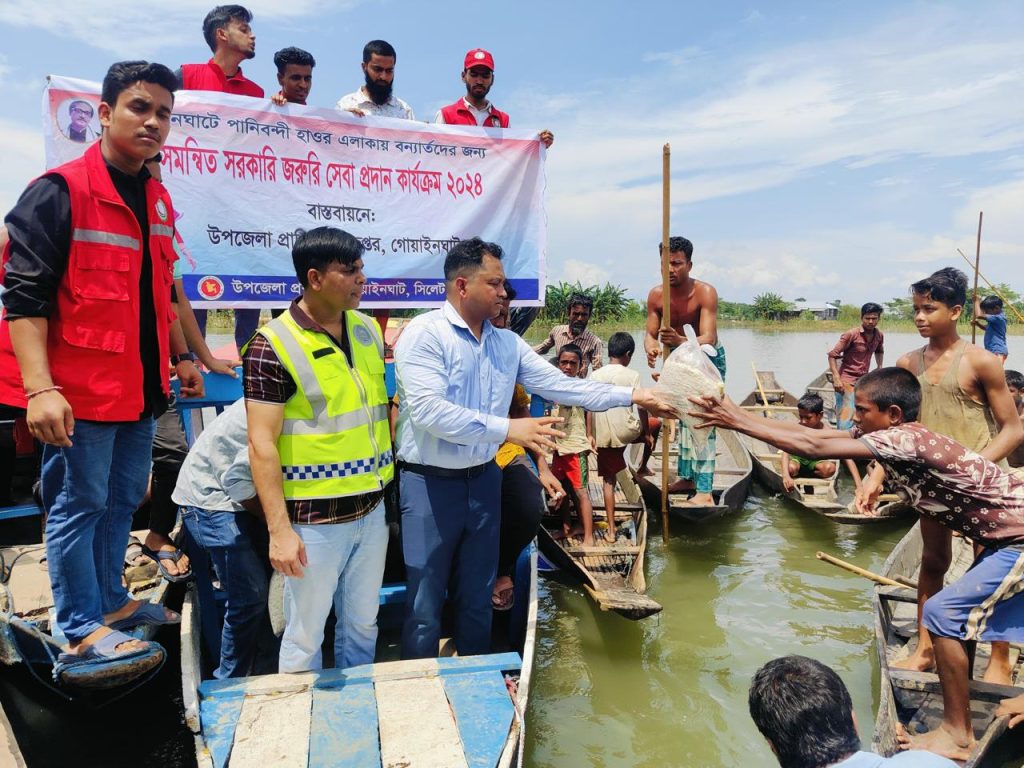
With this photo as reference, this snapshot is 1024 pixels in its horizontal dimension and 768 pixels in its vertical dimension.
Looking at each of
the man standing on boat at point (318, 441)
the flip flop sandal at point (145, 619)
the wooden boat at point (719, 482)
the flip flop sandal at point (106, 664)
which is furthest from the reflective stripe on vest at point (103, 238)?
the wooden boat at point (719, 482)

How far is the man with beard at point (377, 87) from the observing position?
16.4ft

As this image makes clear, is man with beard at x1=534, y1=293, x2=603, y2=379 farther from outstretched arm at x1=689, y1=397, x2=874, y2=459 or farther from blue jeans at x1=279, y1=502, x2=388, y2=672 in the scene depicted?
blue jeans at x1=279, y1=502, x2=388, y2=672

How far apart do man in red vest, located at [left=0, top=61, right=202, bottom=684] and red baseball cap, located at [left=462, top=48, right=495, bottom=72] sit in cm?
292

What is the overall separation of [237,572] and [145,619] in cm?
50

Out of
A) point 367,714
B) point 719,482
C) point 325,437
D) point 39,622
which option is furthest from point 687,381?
point 719,482

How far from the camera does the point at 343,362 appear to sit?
103 inches

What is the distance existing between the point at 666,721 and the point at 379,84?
4632mm

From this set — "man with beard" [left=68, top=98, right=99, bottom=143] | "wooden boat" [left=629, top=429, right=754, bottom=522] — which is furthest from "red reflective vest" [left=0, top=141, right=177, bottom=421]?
"wooden boat" [left=629, top=429, right=754, bottom=522]

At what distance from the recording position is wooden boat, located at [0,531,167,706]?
294 cm

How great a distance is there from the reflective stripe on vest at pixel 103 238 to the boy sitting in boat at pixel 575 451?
139 inches

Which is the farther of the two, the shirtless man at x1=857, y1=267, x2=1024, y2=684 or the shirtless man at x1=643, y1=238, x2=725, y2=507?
the shirtless man at x1=643, y1=238, x2=725, y2=507

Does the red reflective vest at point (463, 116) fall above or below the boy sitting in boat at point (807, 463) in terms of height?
above

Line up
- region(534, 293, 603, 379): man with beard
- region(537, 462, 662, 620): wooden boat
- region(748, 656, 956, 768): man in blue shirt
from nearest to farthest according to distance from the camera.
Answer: region(748, 656, 956, 768): man in blue shirt
region(537, 462, 662, 620): wooden boat
region(534, 293, 603, 379): man with beard

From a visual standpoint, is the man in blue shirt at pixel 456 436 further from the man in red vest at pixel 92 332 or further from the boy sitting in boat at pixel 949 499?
the man in red vest at pixel 92 332
